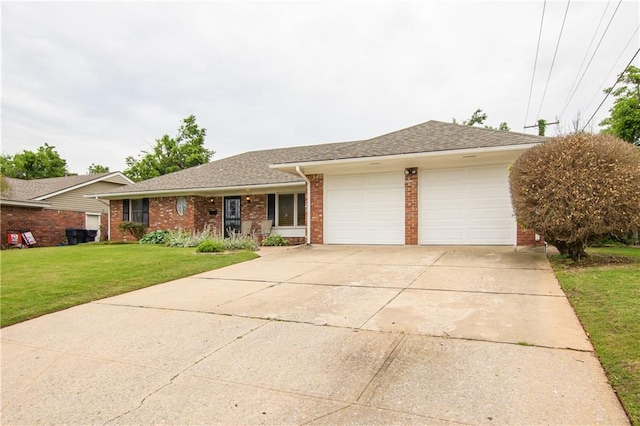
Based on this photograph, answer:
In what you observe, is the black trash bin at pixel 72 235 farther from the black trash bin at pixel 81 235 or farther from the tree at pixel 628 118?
the tree at pixel 628 118

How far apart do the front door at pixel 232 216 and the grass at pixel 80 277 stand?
5648 millimetres

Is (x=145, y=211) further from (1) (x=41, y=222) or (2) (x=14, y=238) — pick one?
(1) (x=41, y=222)

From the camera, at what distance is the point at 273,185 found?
14047mm

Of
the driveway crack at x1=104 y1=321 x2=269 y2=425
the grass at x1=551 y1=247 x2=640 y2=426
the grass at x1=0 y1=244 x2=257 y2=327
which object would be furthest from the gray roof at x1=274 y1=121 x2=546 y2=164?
the driveway crack at x1=104 y1=321 x2=269 y2=425

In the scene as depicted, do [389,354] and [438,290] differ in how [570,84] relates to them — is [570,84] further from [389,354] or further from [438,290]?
[389,354]

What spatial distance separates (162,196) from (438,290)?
15.2 metres

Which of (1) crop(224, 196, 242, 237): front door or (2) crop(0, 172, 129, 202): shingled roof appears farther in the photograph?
(2) crop(0, 172, 129, 202): shingled roof

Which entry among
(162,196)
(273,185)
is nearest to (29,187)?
(162,196)

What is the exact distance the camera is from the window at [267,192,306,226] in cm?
1462

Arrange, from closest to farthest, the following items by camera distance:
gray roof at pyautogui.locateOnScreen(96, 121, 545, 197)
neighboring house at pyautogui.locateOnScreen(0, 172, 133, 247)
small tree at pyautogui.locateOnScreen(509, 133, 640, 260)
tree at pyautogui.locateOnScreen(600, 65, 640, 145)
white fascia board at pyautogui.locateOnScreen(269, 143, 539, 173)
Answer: small tree at pyautogui.locateOnScreen(509, 133, 640, 260)
white fascia board at pyautogui.locateOnScreen(269, 143, 539, 173)
gray roof at pyautogui.locateOnScreen(96, 121, 545, 197)
tree at pyautogui.locateOnScreen(600, 65, 640, 145)
neighboring house at pyautogui.locateOnScreen(0, 172, 133, 247)

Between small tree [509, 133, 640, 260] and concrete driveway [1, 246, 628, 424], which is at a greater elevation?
small tree [509, 133, 640, 260]

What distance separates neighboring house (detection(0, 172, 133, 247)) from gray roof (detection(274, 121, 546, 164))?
16895 mm

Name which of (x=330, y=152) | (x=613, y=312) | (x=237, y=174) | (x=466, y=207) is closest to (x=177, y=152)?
(x=237, y=174)

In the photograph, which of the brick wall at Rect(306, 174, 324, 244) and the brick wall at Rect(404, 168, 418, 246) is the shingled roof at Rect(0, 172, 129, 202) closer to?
the brick wall at Rect(306, 174, 324, 244)
